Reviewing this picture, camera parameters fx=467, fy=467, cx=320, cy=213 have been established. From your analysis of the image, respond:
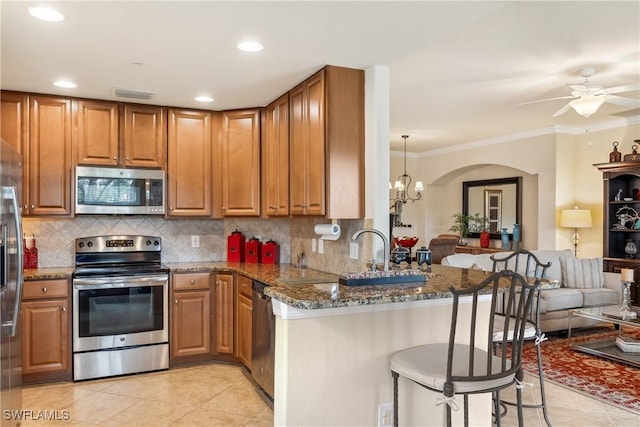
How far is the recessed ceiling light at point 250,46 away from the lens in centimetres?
268

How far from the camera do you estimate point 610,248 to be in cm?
608

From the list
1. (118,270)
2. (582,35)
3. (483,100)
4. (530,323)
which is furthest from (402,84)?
(118,270)

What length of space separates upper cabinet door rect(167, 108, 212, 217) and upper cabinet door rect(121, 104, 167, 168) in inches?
3.1

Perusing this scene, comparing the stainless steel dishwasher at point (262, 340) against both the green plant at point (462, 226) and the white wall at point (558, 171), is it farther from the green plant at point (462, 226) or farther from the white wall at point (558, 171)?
the green plant at point (462, 226)

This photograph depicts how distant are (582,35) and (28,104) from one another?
4.25 metres

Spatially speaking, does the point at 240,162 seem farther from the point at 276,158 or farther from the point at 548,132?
the point at 548,132

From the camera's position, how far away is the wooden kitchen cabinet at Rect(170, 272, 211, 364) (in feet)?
13.1

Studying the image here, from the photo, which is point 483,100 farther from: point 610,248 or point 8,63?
point 8,63

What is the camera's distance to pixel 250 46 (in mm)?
2725

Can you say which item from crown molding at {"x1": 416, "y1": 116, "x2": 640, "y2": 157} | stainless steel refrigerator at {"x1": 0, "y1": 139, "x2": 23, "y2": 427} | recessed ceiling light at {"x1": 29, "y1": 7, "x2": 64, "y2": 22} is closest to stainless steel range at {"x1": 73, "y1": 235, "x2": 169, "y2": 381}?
stainless steel refrigerator at {"x1": 0, "y1": 139, "x2": 23, "y2": 427}

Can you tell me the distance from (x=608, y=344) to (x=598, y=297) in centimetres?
93

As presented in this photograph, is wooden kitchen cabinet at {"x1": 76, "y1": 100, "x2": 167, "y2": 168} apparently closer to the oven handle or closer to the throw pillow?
the oven handle

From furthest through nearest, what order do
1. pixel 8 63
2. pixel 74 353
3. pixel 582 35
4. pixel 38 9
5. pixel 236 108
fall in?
1. pixel 236 108
2. pixel 74 353
3. pixel 582 35
4. pixel 8 63
5. pixel 38 9

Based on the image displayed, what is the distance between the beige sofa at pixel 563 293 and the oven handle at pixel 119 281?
3.06m
